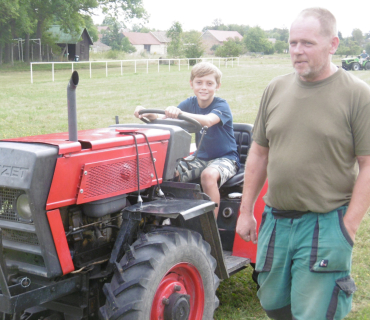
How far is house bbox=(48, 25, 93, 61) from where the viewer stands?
51812 mm

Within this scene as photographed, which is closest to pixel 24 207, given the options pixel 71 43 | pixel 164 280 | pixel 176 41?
pixel 164 280

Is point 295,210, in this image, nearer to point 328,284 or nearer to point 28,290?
point 328,284

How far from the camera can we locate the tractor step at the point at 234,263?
359 cm

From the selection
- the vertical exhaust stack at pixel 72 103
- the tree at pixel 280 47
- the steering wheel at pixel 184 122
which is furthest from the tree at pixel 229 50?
the vertical exhaust stack at pixel 72 103

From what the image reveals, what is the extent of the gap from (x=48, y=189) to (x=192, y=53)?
1821 inches

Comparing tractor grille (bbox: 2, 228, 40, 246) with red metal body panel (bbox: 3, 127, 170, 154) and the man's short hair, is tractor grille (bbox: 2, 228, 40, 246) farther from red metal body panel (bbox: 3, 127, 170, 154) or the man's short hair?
the man's short hair

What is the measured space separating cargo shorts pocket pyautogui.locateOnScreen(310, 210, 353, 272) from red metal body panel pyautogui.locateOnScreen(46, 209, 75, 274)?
4.21ft

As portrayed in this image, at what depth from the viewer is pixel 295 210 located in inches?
97.3

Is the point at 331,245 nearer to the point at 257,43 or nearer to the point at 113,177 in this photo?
the point at 113,177

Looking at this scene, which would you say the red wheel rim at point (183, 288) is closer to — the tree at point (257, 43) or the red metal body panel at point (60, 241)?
the red metal body panel at point (60, 241)

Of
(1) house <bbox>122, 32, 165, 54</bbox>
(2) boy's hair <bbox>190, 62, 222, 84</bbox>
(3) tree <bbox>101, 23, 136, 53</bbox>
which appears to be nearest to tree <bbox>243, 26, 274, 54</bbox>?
(3) tree <bbox>101, 23, 136, 53</bbox>

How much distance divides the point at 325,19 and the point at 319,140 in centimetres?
58

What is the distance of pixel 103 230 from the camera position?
9.68ft

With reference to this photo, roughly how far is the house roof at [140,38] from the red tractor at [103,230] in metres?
103
